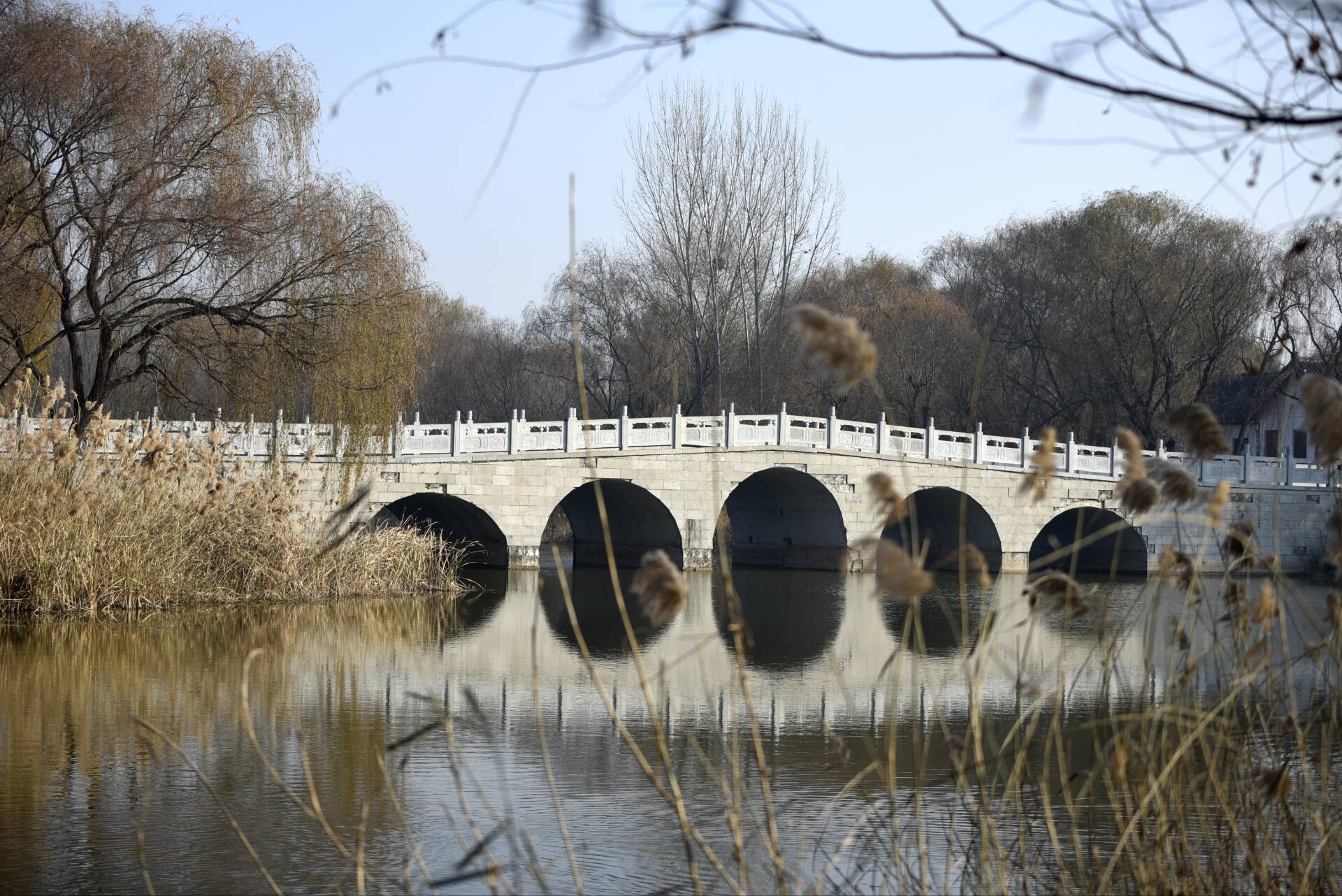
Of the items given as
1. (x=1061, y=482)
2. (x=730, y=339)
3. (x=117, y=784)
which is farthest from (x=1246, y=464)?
(x=117, y=784)

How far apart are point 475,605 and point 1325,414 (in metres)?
14.8

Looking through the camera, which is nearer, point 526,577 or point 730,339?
point 526,577

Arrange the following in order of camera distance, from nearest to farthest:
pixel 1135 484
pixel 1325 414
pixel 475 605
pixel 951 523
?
pixel 1325 414 → pixel 1135 484 → pixel 475 605 → pixel 951 523

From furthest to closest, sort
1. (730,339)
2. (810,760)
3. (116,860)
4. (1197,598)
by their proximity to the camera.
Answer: (730,339), (810,760), (116,860), (1197,598)

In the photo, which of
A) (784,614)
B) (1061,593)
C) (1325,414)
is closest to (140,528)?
(784,614)

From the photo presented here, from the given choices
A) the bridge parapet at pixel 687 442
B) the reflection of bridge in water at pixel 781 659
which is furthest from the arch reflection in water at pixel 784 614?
the bridge parapet at pixel 687 442

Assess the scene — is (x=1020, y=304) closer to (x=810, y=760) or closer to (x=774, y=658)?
(x=774, y=658)

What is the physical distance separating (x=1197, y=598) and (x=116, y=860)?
3815 millimetres

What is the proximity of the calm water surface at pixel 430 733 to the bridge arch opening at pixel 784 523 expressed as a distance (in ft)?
38.2

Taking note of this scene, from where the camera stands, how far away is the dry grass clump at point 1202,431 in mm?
3398

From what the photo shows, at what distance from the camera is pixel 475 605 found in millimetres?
17219

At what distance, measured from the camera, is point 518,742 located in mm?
7949

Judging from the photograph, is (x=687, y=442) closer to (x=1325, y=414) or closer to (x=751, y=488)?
(x=751, y=488)

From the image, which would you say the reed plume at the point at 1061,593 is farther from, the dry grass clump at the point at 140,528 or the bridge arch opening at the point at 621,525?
the bridge arch opening at the point at 621,525
